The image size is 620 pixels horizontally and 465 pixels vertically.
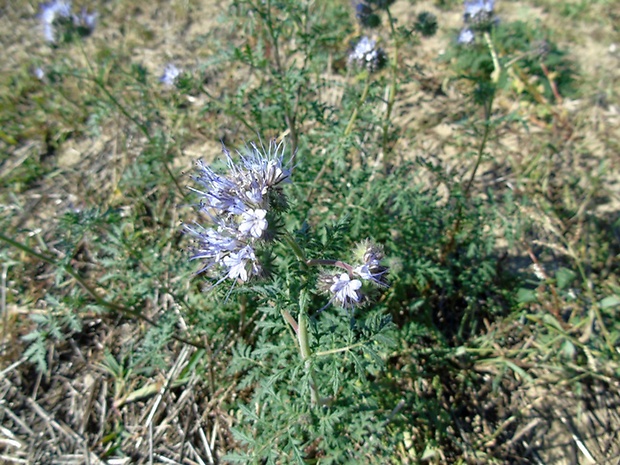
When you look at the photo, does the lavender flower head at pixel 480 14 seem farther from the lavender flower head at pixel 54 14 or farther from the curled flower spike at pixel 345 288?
the lavender flower head at pixel 54 14

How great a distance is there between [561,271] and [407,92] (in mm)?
2398

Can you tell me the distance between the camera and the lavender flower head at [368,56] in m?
3.40

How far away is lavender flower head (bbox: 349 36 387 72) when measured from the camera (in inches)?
134

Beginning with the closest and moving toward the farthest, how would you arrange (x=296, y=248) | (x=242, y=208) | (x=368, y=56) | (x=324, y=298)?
(x=242, y=208) → (x=296, y=248) → (x=324, y=298) → (x=368, y=56)

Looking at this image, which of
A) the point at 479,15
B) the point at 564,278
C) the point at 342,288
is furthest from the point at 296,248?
the point at 479,15

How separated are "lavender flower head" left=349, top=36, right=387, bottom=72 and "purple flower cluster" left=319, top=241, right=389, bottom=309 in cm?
162

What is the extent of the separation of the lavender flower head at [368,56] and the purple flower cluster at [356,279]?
1621mm

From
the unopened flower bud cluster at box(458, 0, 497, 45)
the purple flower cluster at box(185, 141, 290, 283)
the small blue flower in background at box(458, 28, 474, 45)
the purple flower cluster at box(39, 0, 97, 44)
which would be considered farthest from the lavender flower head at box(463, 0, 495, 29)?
the purple flower cluster at box(39, 0, 97, 44)

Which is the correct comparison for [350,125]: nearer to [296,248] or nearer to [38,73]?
[296,248]

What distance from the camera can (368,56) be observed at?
3.40 meters

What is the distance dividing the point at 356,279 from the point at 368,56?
190cm

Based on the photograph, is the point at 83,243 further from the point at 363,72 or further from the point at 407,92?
the point at 407,92

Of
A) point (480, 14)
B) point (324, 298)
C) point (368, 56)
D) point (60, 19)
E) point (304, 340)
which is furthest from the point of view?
point (60, 19)

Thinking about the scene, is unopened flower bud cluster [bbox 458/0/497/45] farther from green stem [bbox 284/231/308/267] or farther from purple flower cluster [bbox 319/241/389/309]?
green stem [bbox 284/231/308/267]
